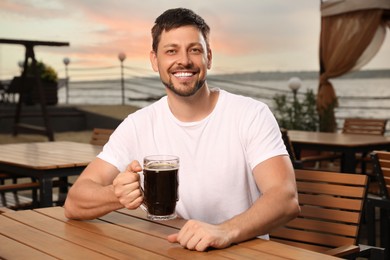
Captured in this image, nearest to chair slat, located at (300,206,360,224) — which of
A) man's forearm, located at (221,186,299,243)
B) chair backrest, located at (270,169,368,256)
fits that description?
chair backrest, located at (270,169,368,256)

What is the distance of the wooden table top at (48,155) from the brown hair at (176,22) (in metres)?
1.67

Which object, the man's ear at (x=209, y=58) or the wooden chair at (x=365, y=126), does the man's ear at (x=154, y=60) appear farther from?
the wooden chair at (x=365, y=126)

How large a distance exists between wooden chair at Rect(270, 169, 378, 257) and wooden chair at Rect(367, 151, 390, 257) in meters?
0.72

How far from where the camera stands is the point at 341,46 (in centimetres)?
759

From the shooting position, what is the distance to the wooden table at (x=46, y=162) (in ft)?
11.3

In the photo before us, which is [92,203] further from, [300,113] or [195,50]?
[300,113]

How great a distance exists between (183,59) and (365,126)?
4.43 meters

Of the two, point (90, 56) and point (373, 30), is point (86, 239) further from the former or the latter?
point (90, 56)

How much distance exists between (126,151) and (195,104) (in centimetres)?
29

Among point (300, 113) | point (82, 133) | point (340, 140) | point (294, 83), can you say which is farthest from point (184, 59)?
point (82, 133)

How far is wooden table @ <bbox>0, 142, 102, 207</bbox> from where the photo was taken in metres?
3.44

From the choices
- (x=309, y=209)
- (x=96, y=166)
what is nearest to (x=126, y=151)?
(x=96, y=166)

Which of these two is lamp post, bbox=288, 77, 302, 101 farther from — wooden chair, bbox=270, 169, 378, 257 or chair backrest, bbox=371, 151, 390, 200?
wooden chair, bbox=270, 169, 378, 257

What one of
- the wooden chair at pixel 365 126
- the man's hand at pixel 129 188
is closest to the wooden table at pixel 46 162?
the man's hand at pixel 129 188
